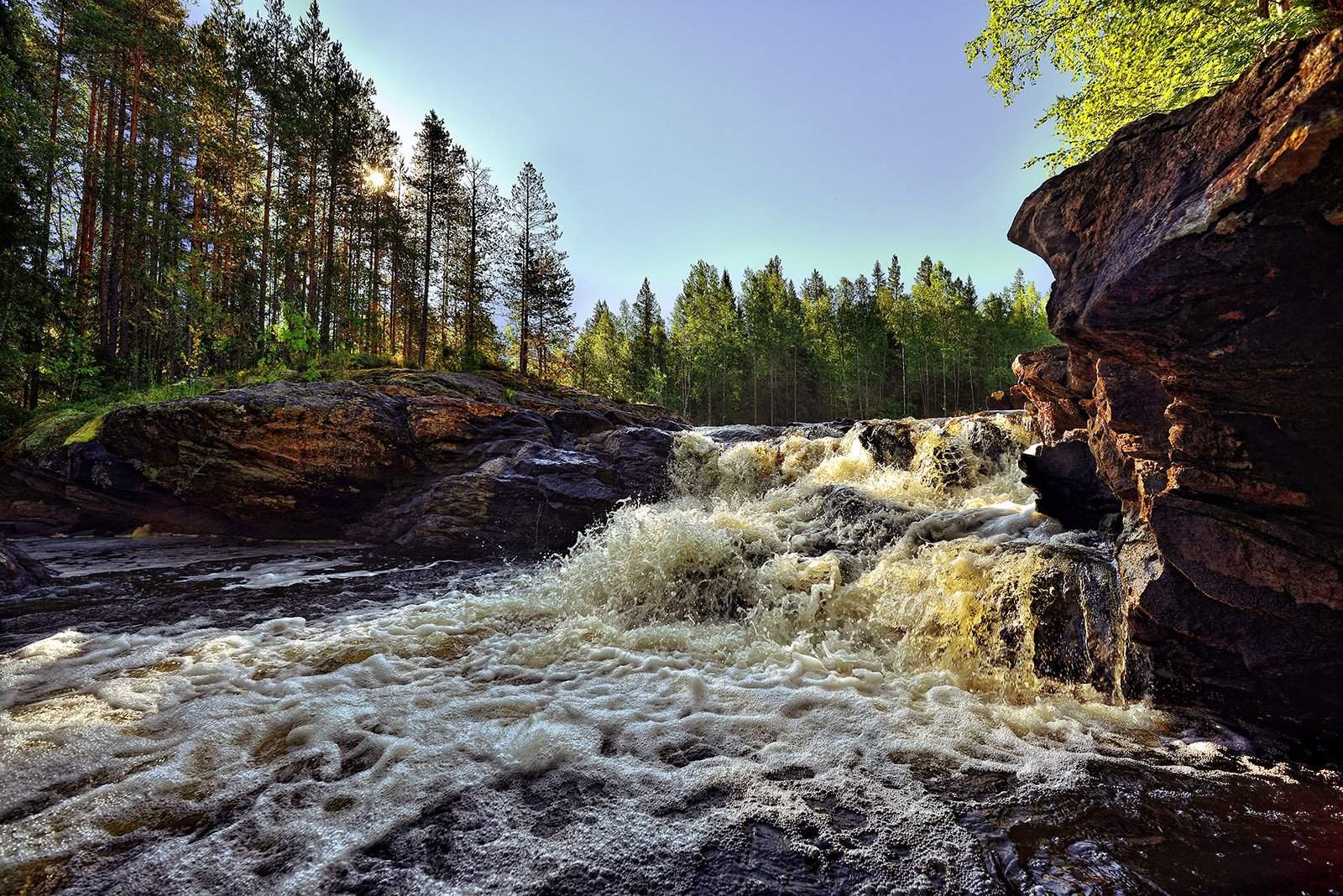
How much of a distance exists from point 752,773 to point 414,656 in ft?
10.2

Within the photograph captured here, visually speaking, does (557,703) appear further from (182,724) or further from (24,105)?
(24,105)

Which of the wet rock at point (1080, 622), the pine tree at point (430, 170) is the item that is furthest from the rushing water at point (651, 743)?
the pine tree at point (430, 170)

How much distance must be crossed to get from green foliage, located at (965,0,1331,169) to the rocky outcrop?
954 cm

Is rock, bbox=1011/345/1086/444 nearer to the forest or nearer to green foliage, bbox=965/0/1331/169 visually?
green foliage, bbox=965/0/1331/169

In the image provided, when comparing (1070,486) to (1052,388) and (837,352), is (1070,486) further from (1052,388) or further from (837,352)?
(837,352)

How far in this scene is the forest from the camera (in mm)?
13031

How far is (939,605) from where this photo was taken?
4344mm

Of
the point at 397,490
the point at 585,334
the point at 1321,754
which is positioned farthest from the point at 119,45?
the point at 585,334

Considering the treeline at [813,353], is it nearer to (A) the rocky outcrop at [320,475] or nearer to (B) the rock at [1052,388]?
(A) the rocky outcrop at [320,475]

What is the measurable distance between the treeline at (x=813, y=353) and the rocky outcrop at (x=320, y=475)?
118 feet

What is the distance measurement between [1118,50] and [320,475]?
15.3 m

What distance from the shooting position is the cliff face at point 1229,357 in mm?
2207

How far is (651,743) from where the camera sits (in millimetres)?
2951

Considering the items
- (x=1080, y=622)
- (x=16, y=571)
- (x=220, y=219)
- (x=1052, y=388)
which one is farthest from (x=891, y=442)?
(x=220, y=219)
